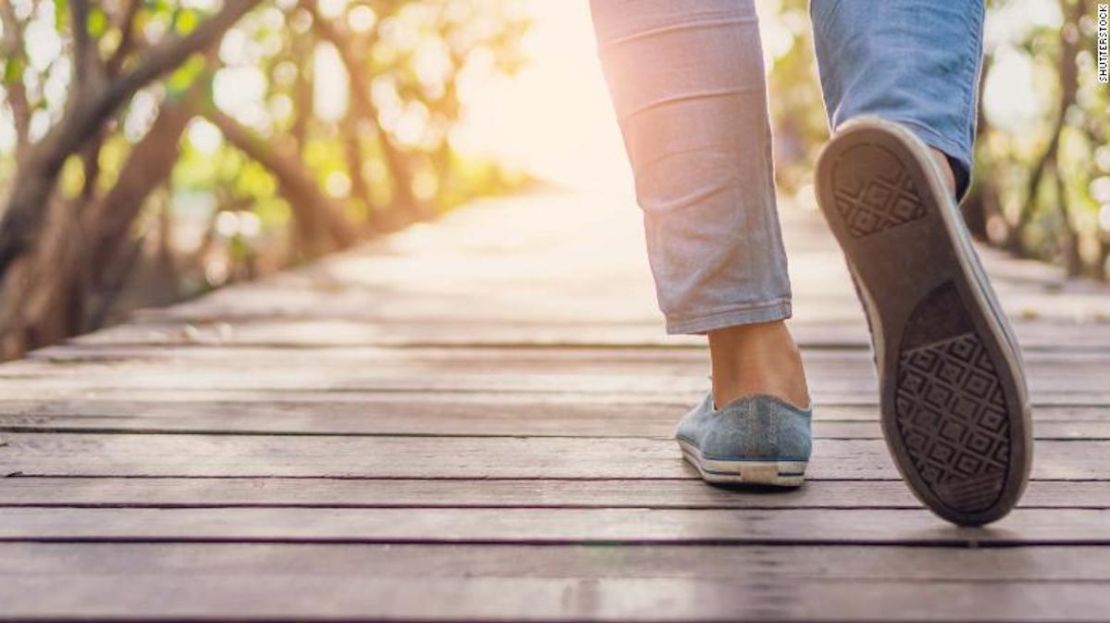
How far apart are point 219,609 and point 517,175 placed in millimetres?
12623

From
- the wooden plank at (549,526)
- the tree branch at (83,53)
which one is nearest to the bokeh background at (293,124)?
the tree branch at (83,53)

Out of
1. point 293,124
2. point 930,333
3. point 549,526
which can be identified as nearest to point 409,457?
point 549,526

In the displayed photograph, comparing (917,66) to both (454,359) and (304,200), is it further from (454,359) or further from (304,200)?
(304,200)

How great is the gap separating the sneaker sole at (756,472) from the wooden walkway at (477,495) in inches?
1.0

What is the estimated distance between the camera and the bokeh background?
279 centimetres

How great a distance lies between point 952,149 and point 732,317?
26 centimetres

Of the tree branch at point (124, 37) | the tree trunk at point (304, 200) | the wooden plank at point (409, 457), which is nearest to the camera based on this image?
the wooden plank at point (409, 457)

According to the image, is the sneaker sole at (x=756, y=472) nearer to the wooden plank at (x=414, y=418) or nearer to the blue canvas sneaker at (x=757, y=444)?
the blue canvas sneaker at (x=757, y=444)

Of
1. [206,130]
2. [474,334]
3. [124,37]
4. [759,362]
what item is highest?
[124,37]

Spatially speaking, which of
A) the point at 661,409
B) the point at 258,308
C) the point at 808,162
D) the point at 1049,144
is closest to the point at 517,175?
the point at 808,162

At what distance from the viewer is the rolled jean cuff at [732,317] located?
1.26 m

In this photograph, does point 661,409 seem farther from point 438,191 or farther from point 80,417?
point 438,191

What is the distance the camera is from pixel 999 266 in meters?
4.11

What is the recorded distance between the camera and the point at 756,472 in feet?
4.19
